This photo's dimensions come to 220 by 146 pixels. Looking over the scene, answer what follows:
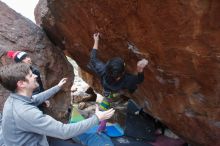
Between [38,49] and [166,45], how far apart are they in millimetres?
2850

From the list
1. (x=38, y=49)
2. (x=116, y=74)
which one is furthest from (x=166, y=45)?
(x=38, y=49)

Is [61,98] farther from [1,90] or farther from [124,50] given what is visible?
[124,50]

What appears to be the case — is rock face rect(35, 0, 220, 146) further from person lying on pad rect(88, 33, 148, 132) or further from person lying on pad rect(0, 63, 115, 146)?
person lying on pad rect(0, 63, 115, 146)

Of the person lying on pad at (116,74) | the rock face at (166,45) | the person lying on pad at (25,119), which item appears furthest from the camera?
the person lying on pad at (116,74)

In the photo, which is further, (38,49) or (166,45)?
(38,49)

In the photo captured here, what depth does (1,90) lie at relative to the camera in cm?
609

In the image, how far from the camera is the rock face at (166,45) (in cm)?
453

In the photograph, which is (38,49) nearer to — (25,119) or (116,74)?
(116,74)

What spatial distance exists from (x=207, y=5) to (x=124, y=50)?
200 centimetres

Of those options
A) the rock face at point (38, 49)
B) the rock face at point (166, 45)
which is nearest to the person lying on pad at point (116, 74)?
the rock face at point (166, 45)

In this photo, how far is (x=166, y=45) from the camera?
5043mm

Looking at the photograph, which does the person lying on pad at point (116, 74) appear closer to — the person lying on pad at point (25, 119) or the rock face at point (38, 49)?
the rock face at point (38, 49)

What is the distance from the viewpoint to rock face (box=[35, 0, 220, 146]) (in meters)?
4.53

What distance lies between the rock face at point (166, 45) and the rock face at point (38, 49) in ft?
1.34
